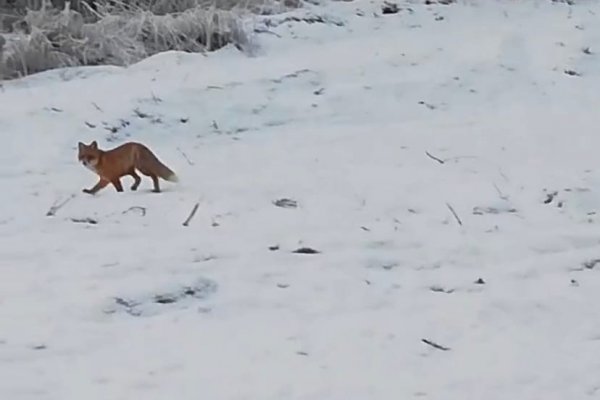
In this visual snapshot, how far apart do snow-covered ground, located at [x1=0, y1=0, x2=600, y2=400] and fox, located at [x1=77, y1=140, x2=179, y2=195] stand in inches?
3.8

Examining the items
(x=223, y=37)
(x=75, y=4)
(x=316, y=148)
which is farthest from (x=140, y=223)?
(x=75, y=4)

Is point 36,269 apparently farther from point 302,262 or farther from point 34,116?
point 34,116

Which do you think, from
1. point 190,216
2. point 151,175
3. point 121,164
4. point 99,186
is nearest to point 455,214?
point 190,216

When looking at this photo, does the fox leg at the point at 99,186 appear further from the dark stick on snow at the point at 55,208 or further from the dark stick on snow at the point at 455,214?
the dark stick on snow at the point at 455,214

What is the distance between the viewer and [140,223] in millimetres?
5281

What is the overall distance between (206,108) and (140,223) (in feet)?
8.77

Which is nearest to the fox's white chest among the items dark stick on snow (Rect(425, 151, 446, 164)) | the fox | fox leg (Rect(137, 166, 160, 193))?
the fox

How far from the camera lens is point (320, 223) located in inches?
210

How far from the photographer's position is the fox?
229 inches

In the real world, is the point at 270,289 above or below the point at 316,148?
above

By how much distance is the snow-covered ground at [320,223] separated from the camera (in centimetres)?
374

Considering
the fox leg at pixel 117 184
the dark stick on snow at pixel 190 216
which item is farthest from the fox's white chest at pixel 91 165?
the dark stick on snow at pixel 190 216

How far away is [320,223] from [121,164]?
1.07m

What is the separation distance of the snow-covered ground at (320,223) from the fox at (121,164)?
0.10 meters
